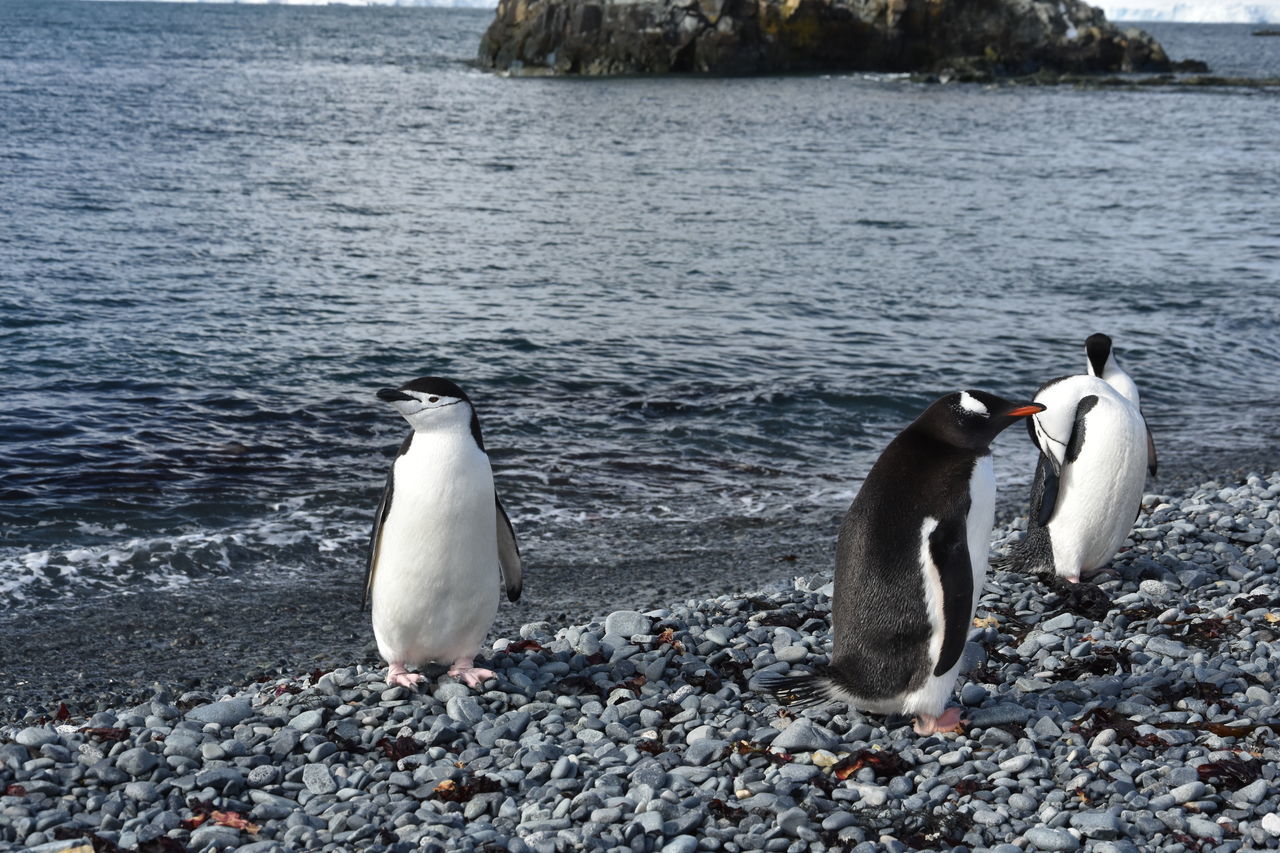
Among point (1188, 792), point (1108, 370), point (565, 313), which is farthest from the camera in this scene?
point (565, 313)

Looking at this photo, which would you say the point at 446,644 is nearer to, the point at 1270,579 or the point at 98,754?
the point at 98,754

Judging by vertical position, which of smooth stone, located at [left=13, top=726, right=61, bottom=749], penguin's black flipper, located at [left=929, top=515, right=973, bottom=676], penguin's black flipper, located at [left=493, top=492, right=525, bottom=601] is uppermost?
penguin's black flipper, located at [left=929, top=515, right=973, bottom=676]

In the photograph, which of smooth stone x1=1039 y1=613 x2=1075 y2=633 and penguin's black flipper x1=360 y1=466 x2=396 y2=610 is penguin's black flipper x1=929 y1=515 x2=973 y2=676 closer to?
smooth stone x1=1039 y1=613 x2=1075 y2=633

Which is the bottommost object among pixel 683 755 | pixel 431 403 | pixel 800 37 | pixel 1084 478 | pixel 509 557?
pixel 683 755

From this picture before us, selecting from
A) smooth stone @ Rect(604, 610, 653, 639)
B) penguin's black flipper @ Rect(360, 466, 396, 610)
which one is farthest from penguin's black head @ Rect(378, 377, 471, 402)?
smooth stone @ Rect(604, 610, 653, 639)

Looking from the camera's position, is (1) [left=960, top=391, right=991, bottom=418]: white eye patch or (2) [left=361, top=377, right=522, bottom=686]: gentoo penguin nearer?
(1) [left=960, top=391, right=991, bottom=418]: white eye patch

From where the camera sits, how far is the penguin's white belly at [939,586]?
4.36 meters

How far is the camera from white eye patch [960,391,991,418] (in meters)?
4.36

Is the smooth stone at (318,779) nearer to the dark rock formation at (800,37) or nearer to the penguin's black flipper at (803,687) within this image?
the penguin's black flipper at (803,687)

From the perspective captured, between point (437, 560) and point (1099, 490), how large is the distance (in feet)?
11.5

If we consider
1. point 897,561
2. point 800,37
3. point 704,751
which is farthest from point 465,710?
point 800,37

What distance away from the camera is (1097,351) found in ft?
22.2

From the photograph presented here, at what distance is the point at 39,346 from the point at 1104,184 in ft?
76.0

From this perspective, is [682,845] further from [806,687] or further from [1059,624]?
[1059,624]
